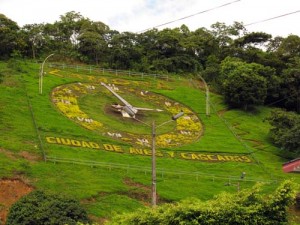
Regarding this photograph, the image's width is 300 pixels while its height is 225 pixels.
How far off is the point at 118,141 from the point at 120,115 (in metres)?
7.01

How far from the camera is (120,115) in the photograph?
182ft

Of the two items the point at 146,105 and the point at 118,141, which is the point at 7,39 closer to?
the point at 146,105

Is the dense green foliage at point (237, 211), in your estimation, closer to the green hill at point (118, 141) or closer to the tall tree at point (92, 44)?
the green hill at point (118, 141)

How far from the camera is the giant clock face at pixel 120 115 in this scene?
168 ft

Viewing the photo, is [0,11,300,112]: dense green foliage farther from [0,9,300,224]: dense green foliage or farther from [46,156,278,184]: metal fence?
[46,156,278,184]: metal fence

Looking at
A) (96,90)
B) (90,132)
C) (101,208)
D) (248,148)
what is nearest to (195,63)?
(96,90)

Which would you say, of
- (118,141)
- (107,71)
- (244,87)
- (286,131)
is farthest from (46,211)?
(107,71)

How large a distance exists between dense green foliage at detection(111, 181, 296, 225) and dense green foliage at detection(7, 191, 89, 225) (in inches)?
443

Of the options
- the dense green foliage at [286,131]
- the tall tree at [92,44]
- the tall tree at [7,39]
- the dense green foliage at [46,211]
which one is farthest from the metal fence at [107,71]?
the dense green foliage at [46,211]

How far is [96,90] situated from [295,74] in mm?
25692

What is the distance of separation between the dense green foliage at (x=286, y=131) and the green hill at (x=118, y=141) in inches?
60.3

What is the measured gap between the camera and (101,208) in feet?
112

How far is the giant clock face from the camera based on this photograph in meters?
51.1

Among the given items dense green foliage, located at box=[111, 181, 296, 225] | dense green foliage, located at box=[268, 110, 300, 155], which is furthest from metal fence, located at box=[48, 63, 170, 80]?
dense green foliage, located at box=[111, 181, 296, 225]
